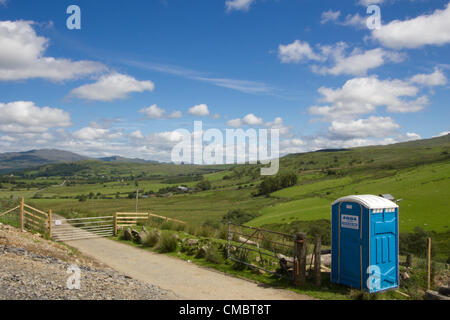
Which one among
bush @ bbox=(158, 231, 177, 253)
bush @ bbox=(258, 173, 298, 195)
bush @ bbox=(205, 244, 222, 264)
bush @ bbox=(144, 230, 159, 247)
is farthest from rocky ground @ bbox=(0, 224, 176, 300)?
bush @ bbox=(258, 173, 298, 195)

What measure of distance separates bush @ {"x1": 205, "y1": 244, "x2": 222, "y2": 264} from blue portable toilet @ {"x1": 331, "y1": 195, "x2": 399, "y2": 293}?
16.3 feet

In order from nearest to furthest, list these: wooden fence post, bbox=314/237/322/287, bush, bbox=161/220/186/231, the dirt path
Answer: the dirt path < wooden fence post, bbox=314/237/322/287 < bush, bbox=161/220/186/231

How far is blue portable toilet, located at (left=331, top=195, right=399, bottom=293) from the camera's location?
9336mm

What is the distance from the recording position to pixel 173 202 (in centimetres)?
10925

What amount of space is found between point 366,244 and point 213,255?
251 inches

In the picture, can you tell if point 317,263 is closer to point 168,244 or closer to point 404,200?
point 168,244

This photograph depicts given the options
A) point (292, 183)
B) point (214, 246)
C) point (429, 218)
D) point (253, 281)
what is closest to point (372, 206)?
point (253, 281)

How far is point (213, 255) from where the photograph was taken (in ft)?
45.3

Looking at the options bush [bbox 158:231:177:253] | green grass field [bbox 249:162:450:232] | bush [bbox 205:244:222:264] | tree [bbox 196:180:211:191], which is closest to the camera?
bush [bbox 205:244:222:264]

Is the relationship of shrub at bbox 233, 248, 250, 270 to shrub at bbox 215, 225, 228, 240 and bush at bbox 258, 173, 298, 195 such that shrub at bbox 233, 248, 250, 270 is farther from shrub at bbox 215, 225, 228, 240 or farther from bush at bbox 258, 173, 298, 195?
bush at bbox 258, 173, 298, 195

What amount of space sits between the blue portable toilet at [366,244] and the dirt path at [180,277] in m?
1.60

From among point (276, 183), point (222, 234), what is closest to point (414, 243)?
point (222, 234)
